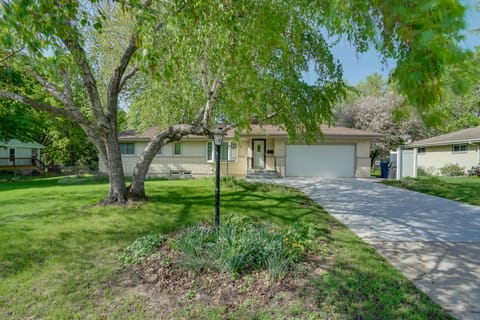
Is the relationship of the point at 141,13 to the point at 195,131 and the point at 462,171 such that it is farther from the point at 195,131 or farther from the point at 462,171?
the point at 462,171

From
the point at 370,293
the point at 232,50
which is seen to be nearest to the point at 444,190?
the point at 370,293

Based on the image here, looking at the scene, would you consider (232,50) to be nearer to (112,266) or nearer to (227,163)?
(112,266)

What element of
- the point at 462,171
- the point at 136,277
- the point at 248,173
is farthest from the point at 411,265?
the point at 462,171

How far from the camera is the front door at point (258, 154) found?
15914 millimetres

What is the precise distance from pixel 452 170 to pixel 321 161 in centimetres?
1092

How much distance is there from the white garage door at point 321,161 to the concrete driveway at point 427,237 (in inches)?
246

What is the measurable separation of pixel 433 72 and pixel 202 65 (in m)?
4.16

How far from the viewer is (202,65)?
4.95m

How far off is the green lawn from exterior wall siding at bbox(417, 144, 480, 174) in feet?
60.1

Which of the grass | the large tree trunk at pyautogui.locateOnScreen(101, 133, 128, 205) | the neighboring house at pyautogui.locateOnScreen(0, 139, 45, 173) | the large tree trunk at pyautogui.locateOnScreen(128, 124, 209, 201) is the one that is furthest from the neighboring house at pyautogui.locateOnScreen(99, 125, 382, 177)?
the neighboring house at pyautogui.locateOnScreen(0, 139, 45, 173)

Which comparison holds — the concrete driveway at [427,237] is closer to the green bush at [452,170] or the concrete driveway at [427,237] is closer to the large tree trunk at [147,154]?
the large tree trunk at [147,154]

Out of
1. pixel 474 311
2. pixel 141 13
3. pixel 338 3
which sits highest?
pixel 141 13

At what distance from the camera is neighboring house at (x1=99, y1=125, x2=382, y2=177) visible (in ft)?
49.5

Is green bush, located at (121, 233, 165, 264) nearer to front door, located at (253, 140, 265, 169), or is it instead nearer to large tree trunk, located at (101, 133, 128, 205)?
large tree trunk, located at (101, 133, 128, 205)
